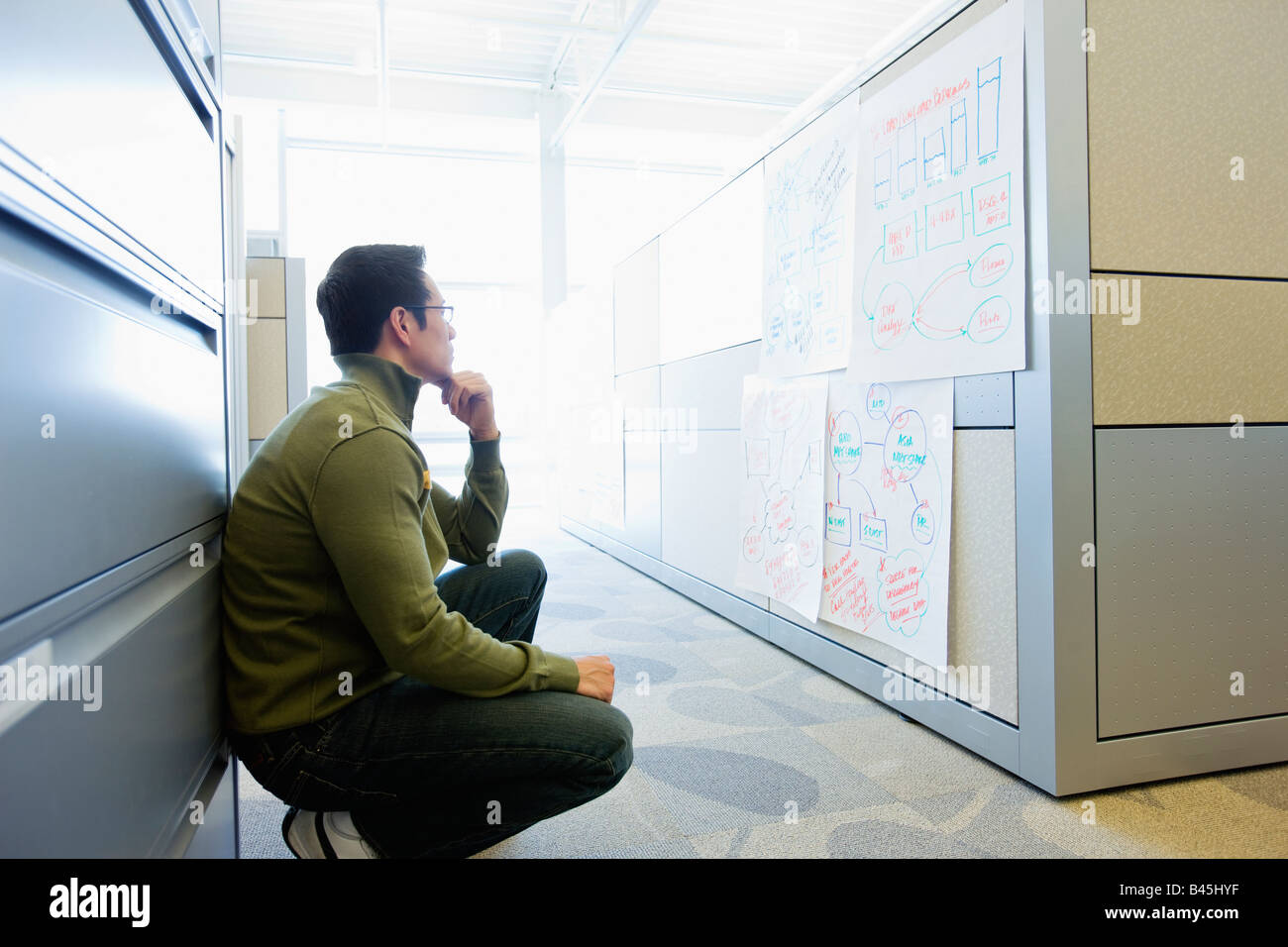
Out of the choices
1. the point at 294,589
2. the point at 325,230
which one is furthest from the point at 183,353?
the point at 325,230

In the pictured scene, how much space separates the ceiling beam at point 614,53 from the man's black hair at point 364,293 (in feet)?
14.2

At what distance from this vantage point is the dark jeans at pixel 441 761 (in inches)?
39.6

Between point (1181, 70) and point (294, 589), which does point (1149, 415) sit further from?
point (294, 589)

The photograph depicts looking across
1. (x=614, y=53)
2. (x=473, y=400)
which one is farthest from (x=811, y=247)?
(x=614, y=53)

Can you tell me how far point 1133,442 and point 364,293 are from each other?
4.61 ft

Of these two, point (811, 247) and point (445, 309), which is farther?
point (811, 247)

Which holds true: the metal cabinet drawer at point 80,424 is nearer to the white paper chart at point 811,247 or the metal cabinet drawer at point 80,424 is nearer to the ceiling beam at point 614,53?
the white paper chart at point 811,247

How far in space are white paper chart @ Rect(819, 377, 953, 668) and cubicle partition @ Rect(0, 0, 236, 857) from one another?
1.44 meters

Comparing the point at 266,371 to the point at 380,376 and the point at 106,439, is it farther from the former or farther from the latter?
the point at 106,439

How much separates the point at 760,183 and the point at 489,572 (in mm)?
1731

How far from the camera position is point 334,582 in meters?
1.01

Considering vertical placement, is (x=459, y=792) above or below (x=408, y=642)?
below

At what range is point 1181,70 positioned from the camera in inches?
62.9

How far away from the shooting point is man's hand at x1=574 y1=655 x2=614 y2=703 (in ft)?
3.76
